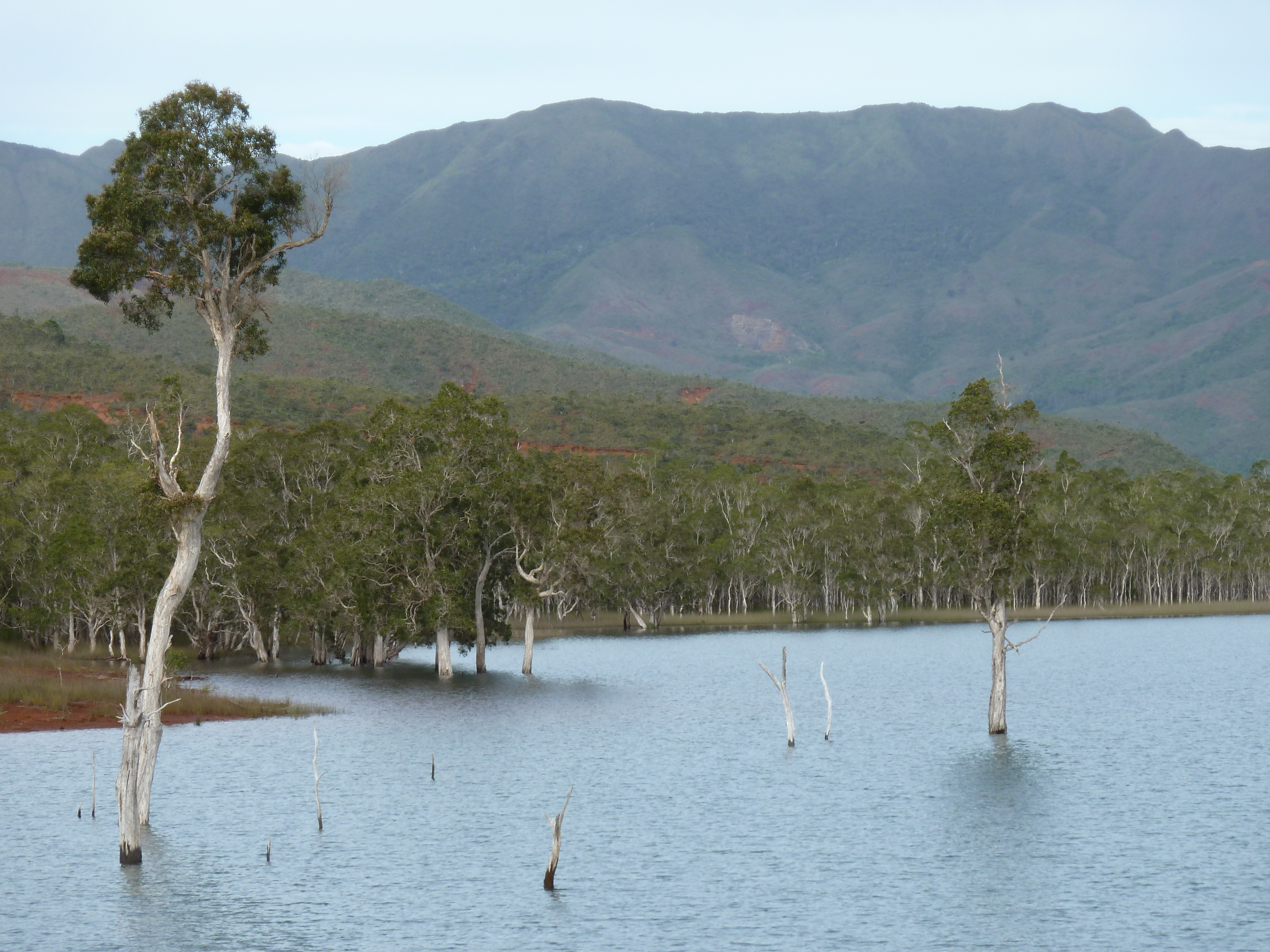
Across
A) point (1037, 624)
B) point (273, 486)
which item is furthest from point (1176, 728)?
point (1037, 624)

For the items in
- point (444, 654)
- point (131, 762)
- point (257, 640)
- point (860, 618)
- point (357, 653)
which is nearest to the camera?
point (131, 762)

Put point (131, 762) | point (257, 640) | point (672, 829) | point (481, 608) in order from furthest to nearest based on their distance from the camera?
point (257, 640)
point (481, 608)
point (672, 829)
point (131, 762)

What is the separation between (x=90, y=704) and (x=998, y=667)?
4317 centimetres

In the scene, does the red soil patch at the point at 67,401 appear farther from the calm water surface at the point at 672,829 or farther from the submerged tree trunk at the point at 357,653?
the calm water surface at the point at 672,829

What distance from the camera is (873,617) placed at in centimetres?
15375

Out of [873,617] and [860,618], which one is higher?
[873,617]

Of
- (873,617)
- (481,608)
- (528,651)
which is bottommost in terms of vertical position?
(873,617)

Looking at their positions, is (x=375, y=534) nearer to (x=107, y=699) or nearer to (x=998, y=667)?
(x=107, y=699)

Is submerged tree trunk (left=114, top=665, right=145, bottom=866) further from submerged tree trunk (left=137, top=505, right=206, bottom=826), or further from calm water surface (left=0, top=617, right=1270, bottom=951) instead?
calm water surface (left=0, top=617, right=1270, bottom=951)

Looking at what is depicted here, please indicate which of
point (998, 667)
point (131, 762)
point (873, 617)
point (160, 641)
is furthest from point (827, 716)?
point (873, 617)

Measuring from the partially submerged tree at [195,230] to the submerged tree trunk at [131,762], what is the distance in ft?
0.44

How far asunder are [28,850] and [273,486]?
6583 cm

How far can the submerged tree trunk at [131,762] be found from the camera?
111ft

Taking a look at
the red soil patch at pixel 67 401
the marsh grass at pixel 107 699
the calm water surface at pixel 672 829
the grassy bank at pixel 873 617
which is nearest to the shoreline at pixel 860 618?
the grassy bank at pixel 873 617
